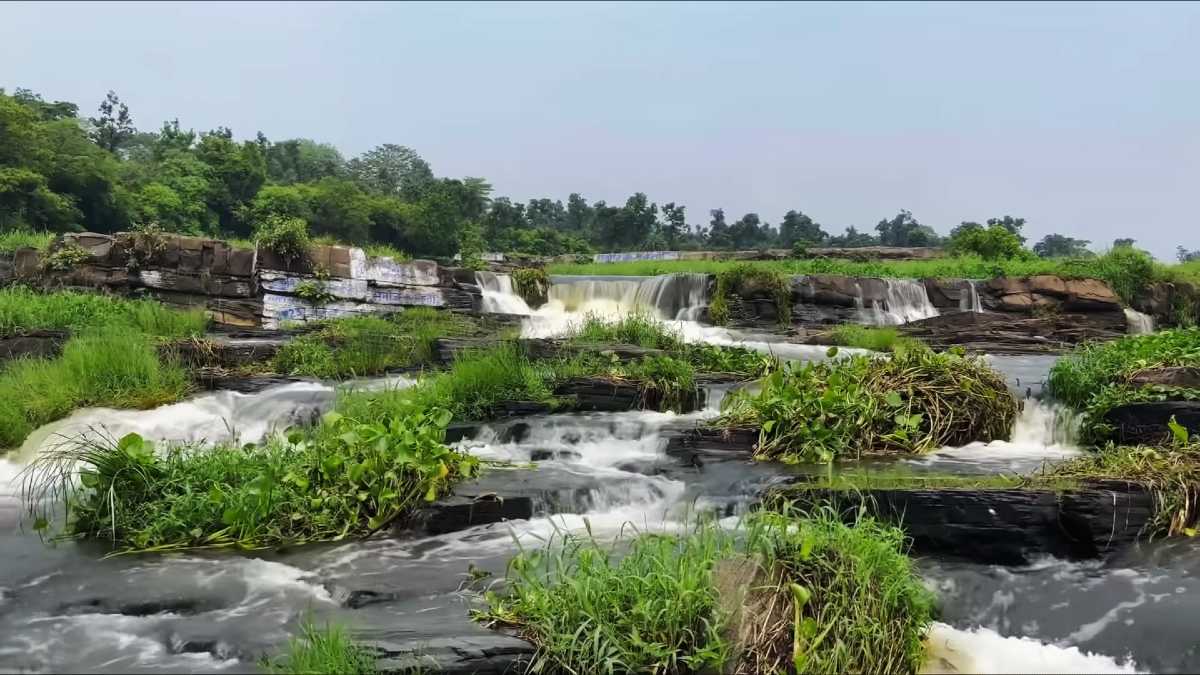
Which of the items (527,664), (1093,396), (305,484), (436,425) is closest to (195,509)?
(305,484)

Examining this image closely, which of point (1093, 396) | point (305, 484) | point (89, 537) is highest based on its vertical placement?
point (1093, 396)

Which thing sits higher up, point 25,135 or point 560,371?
point 25,135

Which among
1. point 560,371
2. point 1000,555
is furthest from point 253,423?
point 1000,555

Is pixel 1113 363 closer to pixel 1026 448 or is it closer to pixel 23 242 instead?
pixel 1026 448

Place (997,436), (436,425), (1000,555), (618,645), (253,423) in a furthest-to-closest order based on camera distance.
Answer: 1. (253,423)
2. (997,436)
3. (436,425)
4. (1000,555)
5. (618,645)

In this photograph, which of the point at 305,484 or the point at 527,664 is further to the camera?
the point at 305,484

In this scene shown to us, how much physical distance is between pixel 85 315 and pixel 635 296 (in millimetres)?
10307

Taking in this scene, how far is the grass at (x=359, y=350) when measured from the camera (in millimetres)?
11211

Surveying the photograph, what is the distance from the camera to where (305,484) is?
5.62 metres

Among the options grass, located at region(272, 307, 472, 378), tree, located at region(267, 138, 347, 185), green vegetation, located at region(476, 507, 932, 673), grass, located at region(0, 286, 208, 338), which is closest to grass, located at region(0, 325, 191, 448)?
grass, located at region(272, 307, 472, 378)

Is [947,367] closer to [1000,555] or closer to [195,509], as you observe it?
[1000,555]

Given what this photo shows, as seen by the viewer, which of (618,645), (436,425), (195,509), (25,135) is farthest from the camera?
(25,135)

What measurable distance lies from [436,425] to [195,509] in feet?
5.95

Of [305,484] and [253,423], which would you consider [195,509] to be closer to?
[305,484]
